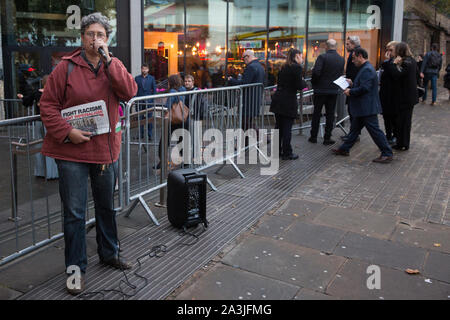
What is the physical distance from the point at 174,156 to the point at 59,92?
2.47 metres

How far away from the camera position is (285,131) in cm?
805

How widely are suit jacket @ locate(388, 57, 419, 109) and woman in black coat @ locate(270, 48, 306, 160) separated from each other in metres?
1.87

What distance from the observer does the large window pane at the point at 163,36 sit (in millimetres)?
13070

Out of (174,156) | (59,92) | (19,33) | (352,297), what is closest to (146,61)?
(19,33)

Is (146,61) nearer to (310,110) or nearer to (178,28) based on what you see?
(178,28)

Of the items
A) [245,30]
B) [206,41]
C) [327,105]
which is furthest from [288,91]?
[245,30]

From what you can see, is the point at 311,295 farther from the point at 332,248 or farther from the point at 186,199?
the point at 186,199

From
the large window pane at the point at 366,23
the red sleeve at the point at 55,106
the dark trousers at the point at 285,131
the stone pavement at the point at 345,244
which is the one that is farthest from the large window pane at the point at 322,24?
the red sleeve at the point at 55,106

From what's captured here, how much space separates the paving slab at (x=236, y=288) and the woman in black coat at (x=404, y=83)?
5.91 m

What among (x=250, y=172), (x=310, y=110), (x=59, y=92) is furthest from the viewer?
(x=310, y=110)

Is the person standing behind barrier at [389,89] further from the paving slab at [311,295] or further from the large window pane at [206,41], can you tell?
the large window pane at [206,41]

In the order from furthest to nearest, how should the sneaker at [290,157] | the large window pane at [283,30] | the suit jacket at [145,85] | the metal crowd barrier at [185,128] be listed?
the large window pane at [283,30]
the suit jacket at [145,85]
the sneaker at [290,157]
the metal crowd barrier at [185,128]

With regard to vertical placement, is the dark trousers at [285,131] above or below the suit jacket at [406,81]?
below

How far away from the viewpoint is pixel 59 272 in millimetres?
3967
